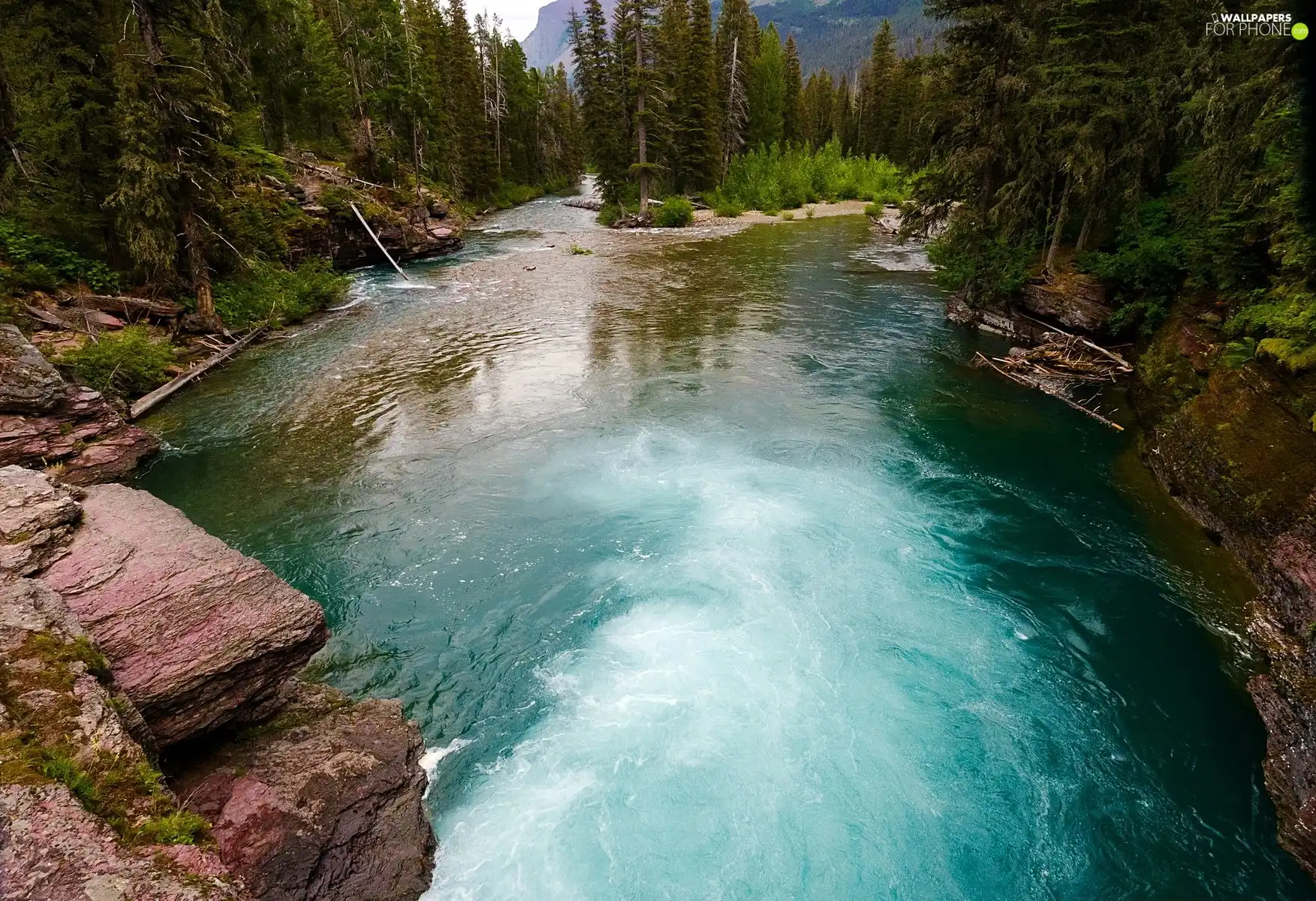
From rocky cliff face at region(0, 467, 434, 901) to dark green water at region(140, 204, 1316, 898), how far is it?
3.47ft

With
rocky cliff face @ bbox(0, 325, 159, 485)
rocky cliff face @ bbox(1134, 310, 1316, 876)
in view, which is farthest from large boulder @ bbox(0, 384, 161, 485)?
rocky cliff face @ bbox(1134, 310, 1316, 876)

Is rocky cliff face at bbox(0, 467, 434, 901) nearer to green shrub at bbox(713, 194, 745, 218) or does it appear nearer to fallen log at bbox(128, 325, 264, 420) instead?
fallen log at bbox(128, 325, 264, 420)

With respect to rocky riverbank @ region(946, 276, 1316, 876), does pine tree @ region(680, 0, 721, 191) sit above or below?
above

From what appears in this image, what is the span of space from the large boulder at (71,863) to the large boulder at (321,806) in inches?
50.0

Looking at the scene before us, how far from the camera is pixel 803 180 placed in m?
54.7

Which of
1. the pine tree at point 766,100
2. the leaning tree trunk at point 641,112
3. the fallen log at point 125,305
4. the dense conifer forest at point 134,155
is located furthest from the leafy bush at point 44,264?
the pine tree at point 766,100

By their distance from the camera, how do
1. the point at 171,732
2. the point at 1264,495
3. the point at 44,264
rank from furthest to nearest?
the point at 44,264 → the point at 1264,495 → the point at 171,732

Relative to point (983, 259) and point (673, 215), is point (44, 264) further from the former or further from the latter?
point (673, 215)

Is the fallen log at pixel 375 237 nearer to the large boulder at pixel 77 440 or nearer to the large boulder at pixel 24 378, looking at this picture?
the large boulder at pixel 77 440

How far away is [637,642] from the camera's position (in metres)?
8.55

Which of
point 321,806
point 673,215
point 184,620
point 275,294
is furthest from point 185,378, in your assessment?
point 673,215

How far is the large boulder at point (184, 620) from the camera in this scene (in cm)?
509

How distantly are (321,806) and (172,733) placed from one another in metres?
1.29

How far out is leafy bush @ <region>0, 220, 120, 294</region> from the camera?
50.8ft
